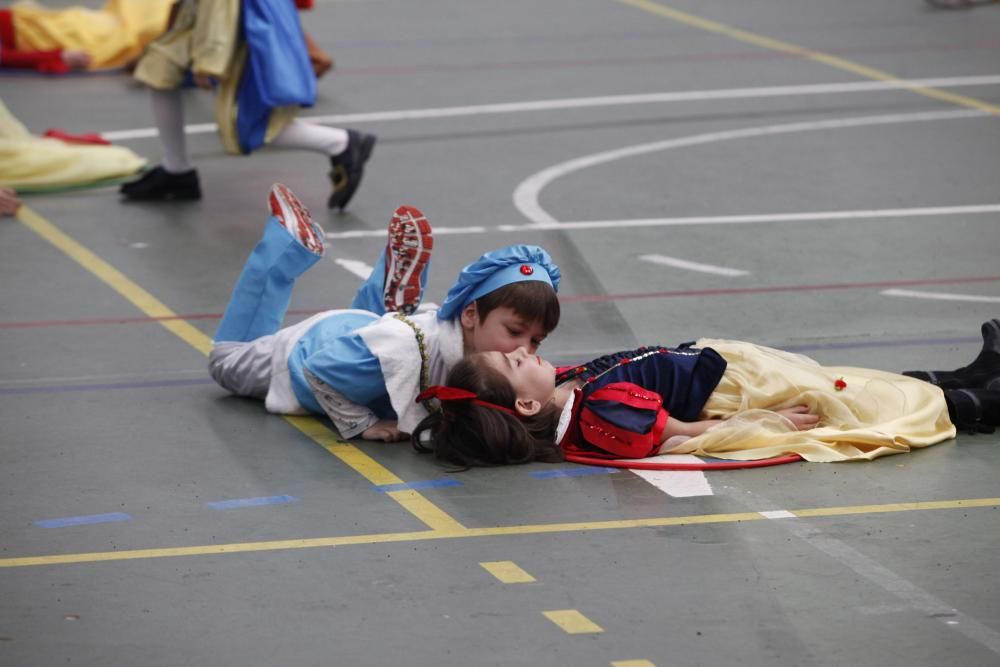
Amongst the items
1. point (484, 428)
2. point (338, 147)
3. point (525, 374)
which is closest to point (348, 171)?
point (338, 147)

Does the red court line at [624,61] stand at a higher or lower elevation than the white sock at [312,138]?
lower

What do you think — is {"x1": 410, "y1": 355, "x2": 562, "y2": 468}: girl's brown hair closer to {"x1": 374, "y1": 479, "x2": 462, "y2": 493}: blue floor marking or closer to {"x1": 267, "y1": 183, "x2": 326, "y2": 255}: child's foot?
{"x1": 374, "y1": 479, "x2": 462, "y2": 493}: blue floor marking

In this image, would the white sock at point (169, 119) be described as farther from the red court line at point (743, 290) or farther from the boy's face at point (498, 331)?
the boy's face at point (498, 331)

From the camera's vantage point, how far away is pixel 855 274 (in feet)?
28.3

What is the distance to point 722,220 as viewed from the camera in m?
9.77

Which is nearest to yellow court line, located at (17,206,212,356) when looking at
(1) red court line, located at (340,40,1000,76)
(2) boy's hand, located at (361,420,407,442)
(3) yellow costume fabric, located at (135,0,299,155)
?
(3) yellow costume fabric, located at (135,0,299,155)

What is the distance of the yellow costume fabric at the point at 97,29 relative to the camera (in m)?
15.0

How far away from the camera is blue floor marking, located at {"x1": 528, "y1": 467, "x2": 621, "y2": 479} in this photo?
5871mm

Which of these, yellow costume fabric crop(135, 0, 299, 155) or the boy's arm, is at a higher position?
yellow costume fabric crop(135, 0, 299, 155)

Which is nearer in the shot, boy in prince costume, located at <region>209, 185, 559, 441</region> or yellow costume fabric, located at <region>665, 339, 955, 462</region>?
yellow costume fabric, located at <region>665, 339, 955, 462</region>

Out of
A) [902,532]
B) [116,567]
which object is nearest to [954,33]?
[902,532]

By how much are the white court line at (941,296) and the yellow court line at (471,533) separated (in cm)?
274

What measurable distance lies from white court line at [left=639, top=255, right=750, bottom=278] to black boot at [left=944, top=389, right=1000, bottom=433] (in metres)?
2.50

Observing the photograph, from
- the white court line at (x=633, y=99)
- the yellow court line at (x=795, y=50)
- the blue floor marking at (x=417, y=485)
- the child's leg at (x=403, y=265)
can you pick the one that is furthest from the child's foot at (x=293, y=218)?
the yellow court line at (x=795, y=50)
